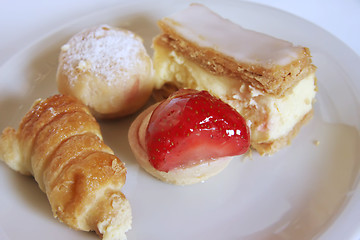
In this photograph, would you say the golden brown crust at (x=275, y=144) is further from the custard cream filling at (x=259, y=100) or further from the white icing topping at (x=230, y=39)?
Result: the white icing topping at (x=230, y=39)

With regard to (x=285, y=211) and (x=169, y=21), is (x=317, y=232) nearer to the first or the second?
(x=285, y=211)

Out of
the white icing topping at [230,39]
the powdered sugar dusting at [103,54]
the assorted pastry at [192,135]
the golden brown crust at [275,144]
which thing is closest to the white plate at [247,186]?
the golden brown crust at [275,144]

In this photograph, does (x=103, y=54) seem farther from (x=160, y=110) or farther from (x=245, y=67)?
(x=245, y=67)

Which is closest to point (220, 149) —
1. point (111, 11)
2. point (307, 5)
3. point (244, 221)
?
point (244, 221)

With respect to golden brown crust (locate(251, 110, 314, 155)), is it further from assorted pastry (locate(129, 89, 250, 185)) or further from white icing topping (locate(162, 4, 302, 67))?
white icing topping (locate(162, 4, 302, 67))

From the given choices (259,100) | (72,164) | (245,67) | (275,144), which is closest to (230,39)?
(245,67)

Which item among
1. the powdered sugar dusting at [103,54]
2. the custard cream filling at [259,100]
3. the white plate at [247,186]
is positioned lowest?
the white plate at [247,186]
